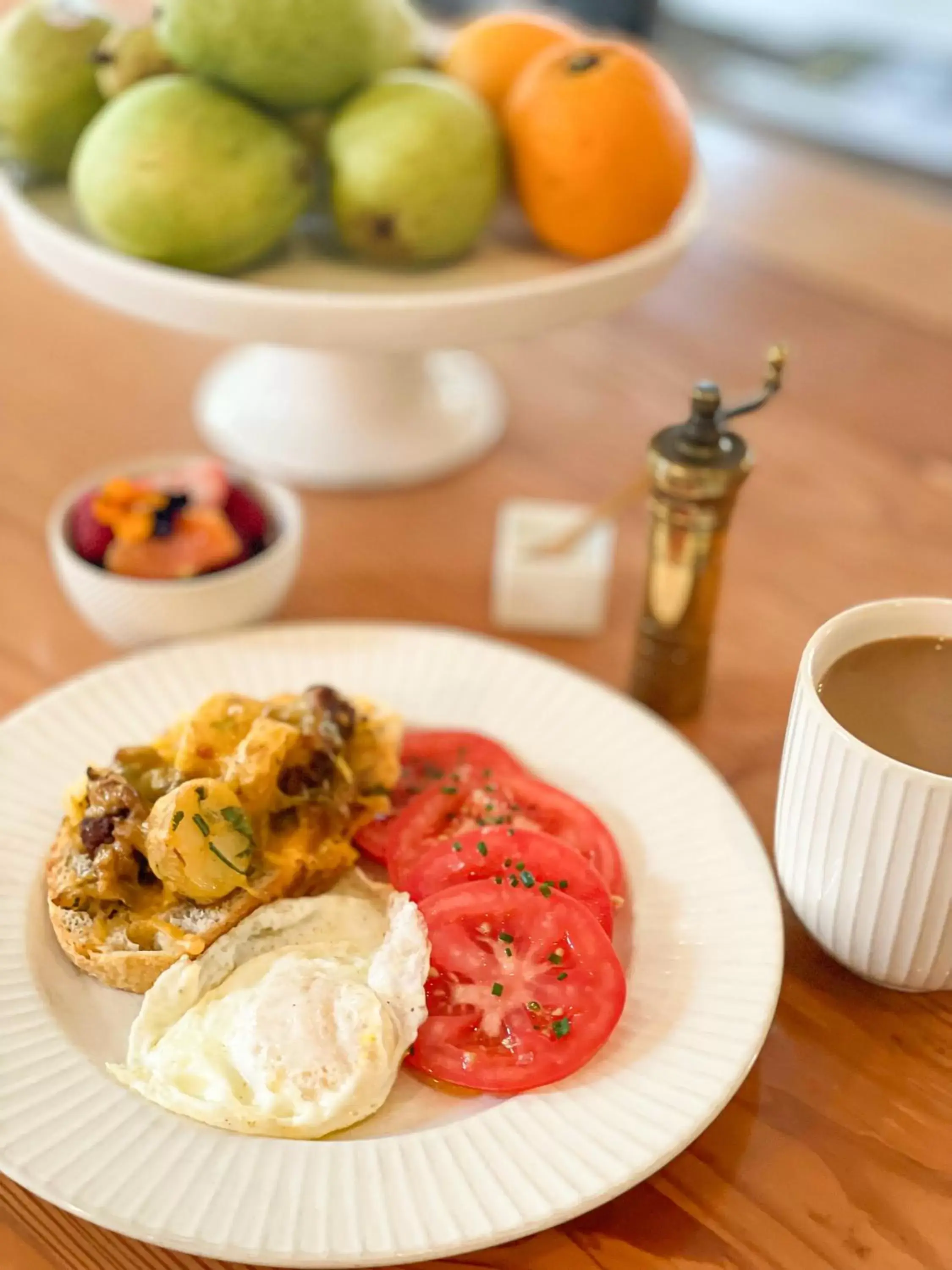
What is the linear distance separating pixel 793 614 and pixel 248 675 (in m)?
0.52

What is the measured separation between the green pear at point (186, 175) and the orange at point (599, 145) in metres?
0.22

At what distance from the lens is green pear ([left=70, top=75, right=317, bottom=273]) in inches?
42.1

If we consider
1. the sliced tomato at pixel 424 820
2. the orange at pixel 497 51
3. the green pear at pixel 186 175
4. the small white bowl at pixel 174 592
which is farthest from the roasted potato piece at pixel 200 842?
the orange at pixel 497 51

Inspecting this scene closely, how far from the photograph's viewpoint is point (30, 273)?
5.77 ft

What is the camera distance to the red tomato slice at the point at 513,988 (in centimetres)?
72

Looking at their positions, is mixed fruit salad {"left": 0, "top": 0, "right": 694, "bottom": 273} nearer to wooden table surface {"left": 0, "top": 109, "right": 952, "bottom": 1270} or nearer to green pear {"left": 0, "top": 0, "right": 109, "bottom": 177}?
Answer: green pear {"left": 0, "top": 0, "right": 109, "bottom": 177}

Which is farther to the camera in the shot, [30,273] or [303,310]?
[30,273]

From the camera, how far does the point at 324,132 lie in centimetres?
118

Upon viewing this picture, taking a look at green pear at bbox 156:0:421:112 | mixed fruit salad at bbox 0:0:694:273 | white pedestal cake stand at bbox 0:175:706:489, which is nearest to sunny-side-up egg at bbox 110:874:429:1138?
white pedestal cake stand at bbox 0:175:706:489

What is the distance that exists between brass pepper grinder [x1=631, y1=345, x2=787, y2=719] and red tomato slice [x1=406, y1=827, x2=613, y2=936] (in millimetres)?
267

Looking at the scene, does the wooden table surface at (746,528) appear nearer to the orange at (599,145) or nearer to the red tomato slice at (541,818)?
the red tomato slice at (541,818)

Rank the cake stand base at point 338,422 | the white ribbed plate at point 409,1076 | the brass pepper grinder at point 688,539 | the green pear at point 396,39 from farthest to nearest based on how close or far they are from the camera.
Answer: the cake stand base at point 338,422
the green pear at point 396,39
the brass pepper grinder at point 688,539
the white ribbed plate at point 409,1076

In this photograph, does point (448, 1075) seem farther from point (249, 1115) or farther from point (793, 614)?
point (793, 614)

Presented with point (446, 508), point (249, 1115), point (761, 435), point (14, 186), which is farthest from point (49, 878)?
point (761, 435)
